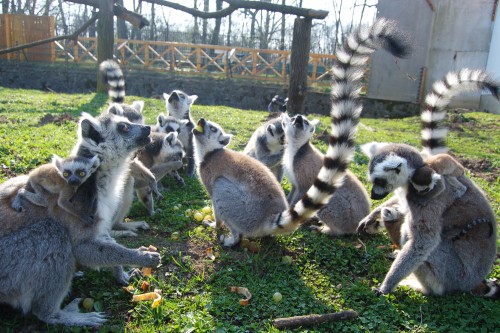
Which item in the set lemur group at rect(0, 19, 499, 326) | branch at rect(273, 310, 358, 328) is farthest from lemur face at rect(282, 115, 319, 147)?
branch at rect(273, 310, 358, 328)

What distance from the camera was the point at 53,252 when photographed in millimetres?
2928

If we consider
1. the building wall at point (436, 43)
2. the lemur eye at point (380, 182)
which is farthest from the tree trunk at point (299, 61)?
the building wall at point (436, 43)

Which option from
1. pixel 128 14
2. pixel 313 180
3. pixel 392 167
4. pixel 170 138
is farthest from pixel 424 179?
pixel 128 14

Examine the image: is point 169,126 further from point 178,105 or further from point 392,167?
point 392,167

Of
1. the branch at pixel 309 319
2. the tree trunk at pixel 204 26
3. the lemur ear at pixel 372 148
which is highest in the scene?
the tree trunk at pixel 204 26

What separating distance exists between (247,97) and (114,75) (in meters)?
11.6

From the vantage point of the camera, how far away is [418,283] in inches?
151

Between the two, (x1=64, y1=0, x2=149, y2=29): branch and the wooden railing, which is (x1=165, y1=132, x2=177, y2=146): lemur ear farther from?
the wooden railing

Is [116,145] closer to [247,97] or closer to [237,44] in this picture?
[247,97]

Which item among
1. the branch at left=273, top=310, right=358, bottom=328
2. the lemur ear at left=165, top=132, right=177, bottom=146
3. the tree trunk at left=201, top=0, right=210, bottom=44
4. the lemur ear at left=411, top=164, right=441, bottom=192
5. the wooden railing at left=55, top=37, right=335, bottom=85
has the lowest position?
the branch at left=273, top=310, right=358, bottom=328

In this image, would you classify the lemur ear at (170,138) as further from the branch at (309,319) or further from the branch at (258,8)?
the branch at (258,8)

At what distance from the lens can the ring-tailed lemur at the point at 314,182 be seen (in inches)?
146

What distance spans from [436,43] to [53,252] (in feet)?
60.2

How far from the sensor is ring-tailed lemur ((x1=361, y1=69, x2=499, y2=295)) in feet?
11.6
